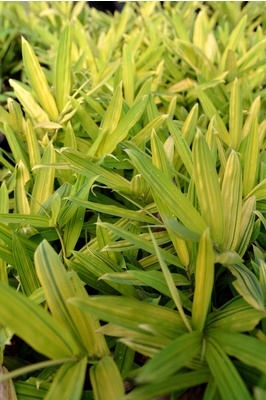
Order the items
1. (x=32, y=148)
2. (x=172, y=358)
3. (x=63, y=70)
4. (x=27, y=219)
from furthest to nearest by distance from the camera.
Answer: (x=63, y=70) < (x=32, y=148) < (x=27, y=219) < (x=172, y=358)

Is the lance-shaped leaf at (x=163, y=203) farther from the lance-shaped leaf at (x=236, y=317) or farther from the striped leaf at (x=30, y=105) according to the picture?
the striped leaf at (x=30, y=105)

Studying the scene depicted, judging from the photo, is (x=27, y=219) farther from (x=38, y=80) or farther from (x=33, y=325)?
(x=38, y=80)

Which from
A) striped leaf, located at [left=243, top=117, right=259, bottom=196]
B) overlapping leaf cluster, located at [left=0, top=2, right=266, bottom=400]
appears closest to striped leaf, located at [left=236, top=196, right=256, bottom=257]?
overlapping leaf cluster, located at [left=0, top=2, right=266, bottom=400]

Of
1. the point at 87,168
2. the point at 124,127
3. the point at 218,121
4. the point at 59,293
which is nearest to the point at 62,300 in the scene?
the point at 59,293

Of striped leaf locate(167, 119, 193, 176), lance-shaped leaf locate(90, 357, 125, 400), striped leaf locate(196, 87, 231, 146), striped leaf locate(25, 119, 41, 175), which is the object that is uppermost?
striped leaf locate(196, 87, 231, 146)

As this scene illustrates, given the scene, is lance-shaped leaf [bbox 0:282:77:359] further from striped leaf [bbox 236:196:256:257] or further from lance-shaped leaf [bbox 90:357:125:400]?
striped leaf [bbox 236:196:256:257]

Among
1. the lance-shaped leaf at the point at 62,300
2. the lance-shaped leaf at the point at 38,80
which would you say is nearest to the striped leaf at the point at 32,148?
the lance-shaped leaf at the point at 38,80
